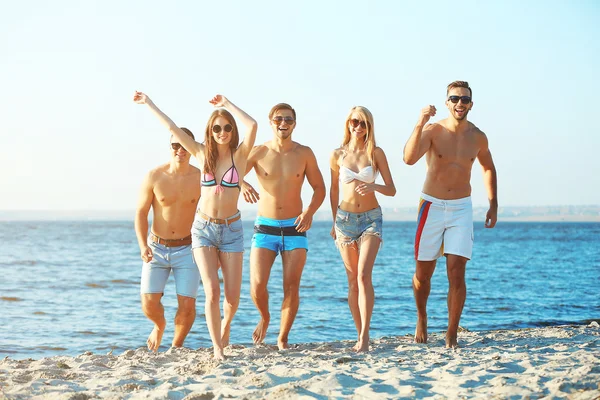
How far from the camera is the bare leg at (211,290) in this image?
6.76m

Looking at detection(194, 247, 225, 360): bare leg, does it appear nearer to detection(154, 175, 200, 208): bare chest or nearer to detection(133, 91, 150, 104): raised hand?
detection(154, 175, 200, 208): bare chest

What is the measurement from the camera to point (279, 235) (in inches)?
299

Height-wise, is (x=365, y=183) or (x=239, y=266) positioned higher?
(x=365, y=183)

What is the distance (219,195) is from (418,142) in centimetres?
214

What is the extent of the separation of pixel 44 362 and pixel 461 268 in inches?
173

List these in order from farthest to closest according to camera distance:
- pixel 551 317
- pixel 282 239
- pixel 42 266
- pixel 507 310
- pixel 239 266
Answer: pixel 42 266, pixel 507 310, pixel 551 317, pixel 282 239, pixel 239 266

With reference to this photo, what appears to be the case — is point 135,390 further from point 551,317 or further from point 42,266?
point 42,266

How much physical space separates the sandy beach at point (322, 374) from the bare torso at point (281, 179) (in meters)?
1.47

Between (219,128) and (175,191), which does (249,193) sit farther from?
(175,191)

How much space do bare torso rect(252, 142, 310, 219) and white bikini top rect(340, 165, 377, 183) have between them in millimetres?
459

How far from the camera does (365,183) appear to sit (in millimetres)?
7281

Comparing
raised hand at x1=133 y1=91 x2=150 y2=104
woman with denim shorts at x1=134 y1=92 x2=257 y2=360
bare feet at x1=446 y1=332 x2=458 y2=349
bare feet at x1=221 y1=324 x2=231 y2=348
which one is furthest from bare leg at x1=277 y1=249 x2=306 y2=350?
raised hand at x1=133 y1=91 x2=150 y2=104

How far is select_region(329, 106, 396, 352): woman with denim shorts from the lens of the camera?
7324 mm

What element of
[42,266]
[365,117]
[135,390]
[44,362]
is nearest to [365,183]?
[365,117]
